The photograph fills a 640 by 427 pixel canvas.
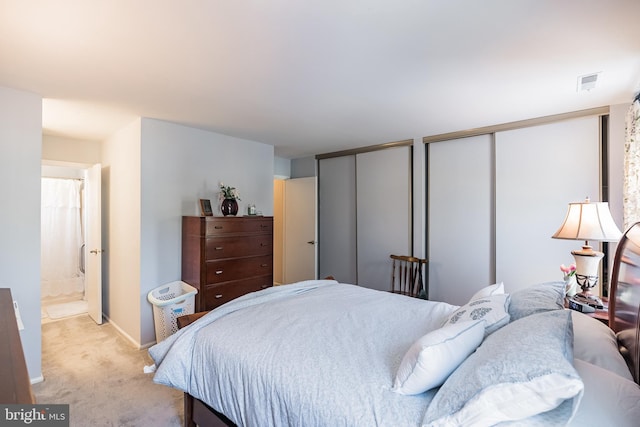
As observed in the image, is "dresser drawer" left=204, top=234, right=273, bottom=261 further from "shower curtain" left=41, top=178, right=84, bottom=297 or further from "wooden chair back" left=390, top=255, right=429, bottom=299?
"shower curtain" left=41, top=178, right=84, bottom=297

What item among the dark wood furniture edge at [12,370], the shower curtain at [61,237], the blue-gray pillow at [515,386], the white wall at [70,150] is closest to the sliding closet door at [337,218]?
the white wall at [70,150]

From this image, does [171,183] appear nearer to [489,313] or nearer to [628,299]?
[489,313]

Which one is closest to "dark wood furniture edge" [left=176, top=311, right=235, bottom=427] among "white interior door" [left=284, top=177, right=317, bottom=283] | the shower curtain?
"white interior door" [left=284, top=177, right=317, bottom=283]

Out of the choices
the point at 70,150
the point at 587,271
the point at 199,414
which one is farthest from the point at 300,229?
the point at 587,271

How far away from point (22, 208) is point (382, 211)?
386 cm

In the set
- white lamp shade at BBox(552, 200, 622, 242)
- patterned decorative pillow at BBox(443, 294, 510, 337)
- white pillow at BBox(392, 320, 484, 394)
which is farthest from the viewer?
white lamp shade at BBox(552, 200, 622, 242)

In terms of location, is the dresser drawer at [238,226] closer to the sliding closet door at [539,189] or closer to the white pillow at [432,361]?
the white pillow at [432,361]

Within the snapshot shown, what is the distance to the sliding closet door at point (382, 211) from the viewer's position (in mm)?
4223

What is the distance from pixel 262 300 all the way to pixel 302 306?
0.31 m

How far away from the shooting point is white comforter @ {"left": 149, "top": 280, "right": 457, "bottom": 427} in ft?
3.67

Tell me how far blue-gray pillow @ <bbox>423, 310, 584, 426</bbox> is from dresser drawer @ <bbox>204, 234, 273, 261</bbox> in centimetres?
268

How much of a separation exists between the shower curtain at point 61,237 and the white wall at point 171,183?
2779 mm

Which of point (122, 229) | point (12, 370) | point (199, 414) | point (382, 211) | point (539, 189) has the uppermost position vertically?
point (539, 189)

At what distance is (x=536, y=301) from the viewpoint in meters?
1.55
